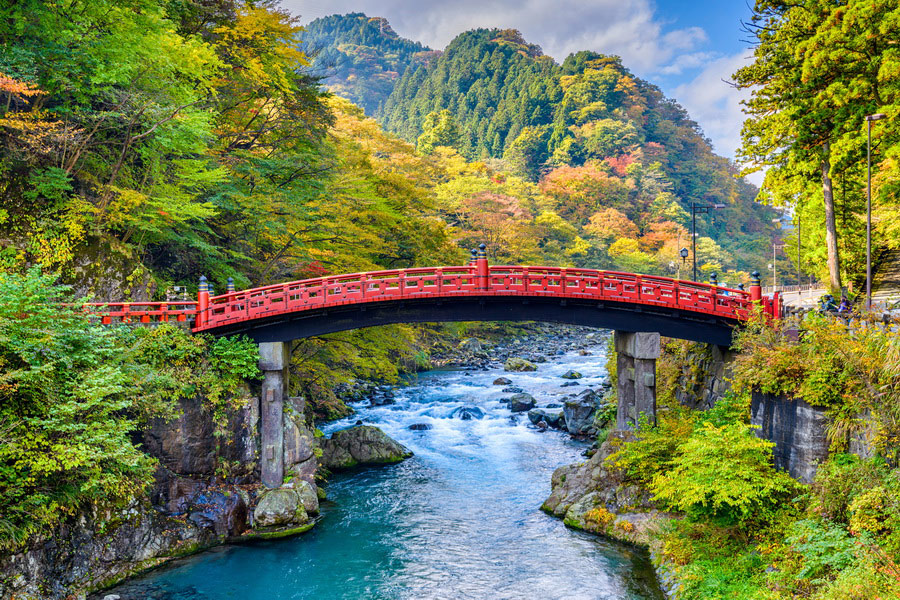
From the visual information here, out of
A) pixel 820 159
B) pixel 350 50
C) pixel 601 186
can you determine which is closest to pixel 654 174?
pixel 601 186

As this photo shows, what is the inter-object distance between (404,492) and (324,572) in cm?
627

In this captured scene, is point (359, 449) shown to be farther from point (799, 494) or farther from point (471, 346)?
point (471, 346)

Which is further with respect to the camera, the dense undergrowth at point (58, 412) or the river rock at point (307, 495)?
the river rock at point (307, 495)

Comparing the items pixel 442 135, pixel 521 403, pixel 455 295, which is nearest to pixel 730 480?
pixel 455 295

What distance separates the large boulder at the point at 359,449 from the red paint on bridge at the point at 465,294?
24.9ft

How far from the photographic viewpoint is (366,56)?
179 meters

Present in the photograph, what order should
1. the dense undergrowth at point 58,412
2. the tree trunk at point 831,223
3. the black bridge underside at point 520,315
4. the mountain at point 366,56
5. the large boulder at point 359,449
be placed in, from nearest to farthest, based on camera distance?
the dense undergrowth at point 58,412, the black bridge underside at point 520,315, the tree trunk at point 831,223, the large boulder at point 359,449, the mountain at point 366,56

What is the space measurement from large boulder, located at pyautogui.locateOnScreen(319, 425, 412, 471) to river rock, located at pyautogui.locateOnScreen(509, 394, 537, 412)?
8.82m

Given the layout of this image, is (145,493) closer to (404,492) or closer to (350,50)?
(404,492)

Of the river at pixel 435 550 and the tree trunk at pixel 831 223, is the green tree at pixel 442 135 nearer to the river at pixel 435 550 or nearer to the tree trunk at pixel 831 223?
the tree trunk at pixel 831 223

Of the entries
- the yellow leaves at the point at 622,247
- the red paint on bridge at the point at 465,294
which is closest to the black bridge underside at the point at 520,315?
the red paint on bridge at the point at 465,294

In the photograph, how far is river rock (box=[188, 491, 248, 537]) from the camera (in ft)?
60.7

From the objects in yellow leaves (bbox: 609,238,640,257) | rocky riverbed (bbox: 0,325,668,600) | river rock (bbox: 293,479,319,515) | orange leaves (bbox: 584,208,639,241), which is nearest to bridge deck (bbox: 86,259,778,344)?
rocky riverbed (bbox: 0,325,668,600)

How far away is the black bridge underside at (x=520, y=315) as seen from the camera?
2186 centimetres
